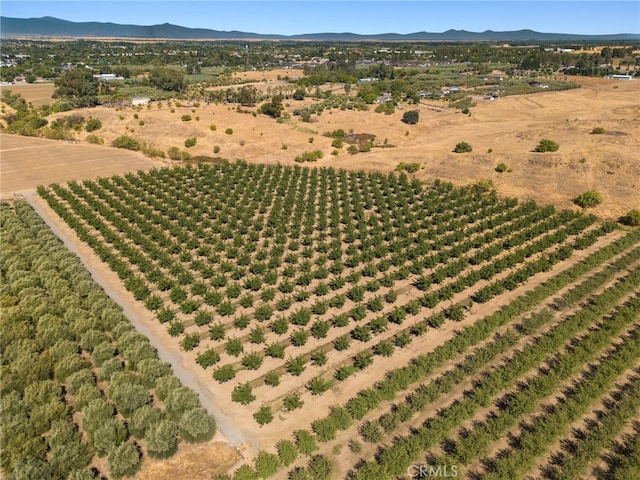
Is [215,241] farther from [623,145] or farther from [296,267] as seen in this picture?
[623,145]

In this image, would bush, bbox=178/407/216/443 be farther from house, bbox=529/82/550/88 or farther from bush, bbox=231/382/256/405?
house, bbox=529/82/550/88

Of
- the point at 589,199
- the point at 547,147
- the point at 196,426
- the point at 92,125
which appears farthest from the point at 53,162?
the point at 547,147

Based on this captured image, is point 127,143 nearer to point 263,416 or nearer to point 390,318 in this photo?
point 390,318

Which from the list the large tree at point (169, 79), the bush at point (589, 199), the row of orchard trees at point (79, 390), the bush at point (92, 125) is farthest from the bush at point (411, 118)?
the large tree at point (169, 79)

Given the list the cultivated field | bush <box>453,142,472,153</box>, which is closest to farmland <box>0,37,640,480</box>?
bush <box>453,142,472,153</box>

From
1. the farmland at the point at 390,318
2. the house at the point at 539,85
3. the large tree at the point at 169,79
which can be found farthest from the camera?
the house at the point at 539,85

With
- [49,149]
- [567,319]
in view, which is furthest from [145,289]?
Result: [49,149]

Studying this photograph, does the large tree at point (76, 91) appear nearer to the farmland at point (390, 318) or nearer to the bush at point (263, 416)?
the farmland at point (390, 318)
